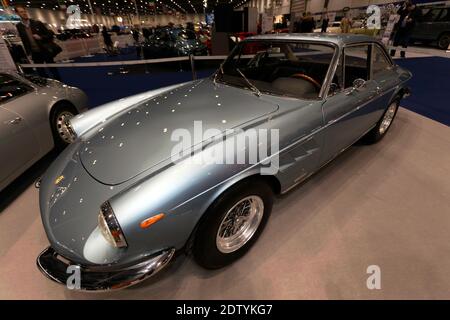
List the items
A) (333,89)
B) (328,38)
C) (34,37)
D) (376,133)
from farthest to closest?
(34,37)
(376,133)
(328,38)
(333,89)

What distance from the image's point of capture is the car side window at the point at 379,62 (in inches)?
104

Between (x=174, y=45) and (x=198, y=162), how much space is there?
9.08 m

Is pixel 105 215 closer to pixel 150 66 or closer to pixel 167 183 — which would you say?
pixel 167 183

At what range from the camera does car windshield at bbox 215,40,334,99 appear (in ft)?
7.04

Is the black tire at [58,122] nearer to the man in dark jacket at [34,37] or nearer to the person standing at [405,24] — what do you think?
the man in dark jacket at [34,37]

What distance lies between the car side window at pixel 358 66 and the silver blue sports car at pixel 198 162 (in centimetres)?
2

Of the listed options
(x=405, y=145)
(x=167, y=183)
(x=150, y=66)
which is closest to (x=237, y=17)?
(x=150, y=66)

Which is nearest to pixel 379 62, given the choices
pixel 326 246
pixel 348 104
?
pixel 348 104

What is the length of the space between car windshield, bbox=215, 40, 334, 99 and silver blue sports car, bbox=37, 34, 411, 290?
0.02 m

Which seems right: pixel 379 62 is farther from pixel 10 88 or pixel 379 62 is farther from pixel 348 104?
pixel 10 88

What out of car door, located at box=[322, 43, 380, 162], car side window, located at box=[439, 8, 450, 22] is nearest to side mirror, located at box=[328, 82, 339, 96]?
car door, located at box=[322, 43, 380, 162]

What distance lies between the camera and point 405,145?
3.26 meters

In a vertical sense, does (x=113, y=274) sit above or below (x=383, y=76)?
below

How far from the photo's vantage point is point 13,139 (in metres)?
2.38
